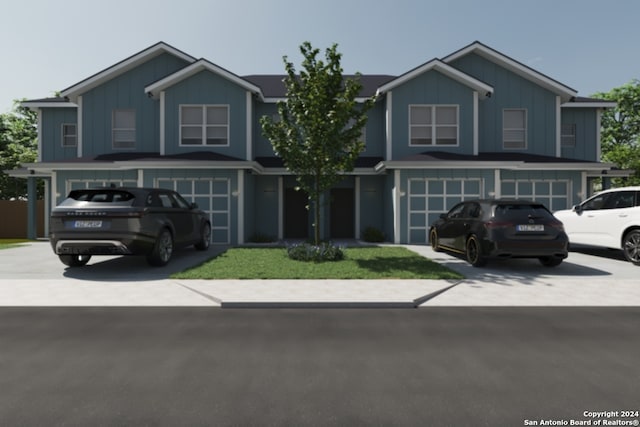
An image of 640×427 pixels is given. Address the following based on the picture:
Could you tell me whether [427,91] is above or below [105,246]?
above

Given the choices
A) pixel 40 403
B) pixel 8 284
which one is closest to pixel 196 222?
pixel 8 284

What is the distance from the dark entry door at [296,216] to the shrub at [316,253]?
23.5 ft

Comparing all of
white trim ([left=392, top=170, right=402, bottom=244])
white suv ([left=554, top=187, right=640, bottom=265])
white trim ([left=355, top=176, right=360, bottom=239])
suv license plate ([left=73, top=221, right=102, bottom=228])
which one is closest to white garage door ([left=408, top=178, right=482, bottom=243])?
white trim ([left=392, top=170, right=402, bottom=244])

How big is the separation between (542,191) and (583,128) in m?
6.15

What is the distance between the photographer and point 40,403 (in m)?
2.85

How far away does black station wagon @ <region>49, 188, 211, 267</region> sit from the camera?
Result: 777cm

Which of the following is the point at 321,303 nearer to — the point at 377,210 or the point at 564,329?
the point at 564,329

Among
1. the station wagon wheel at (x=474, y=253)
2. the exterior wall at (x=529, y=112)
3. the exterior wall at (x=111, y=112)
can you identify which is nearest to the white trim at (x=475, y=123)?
the exterior wall at (x=529, y=112)

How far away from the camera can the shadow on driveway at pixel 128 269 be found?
7742 mm

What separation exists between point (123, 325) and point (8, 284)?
4234mm

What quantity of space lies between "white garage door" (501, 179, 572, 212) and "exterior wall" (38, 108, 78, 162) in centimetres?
2106

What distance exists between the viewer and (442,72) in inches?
603

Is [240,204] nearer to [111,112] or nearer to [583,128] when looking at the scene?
[111,112]

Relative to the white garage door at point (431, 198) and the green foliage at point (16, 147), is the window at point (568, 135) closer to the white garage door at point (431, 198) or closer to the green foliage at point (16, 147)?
the white garage door at point (431, 198)
